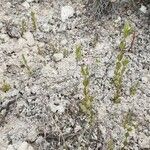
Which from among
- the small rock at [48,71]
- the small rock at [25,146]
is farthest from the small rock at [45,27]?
the small rock at [25,146]

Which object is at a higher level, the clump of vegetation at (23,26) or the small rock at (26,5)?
the small rock at (26,5)

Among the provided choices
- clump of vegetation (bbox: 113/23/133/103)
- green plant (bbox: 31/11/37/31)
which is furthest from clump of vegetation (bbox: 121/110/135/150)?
green plant (bbox: 31/11/37/31)

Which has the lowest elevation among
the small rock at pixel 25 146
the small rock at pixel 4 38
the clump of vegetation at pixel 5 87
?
the small rock at pixel 25 146

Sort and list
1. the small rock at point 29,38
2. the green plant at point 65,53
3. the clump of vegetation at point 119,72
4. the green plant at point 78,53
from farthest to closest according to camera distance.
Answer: the small rock at point 29,38 < the green plant at point 65,53 < the green plant at point 78,53 < the clump of vegetation at point 119,72

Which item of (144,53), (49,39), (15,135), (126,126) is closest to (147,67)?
(144,53)

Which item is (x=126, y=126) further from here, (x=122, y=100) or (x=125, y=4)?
(x=125, y=4)

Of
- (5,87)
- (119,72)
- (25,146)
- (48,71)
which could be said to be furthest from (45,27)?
(25,146)

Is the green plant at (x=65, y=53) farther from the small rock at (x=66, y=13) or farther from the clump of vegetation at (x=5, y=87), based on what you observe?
the clump of vegetation at (x=5, y=87)

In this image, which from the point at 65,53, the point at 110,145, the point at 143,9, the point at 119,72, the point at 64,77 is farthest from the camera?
the point at 143,9

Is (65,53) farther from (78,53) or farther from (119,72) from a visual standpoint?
(119,72)
